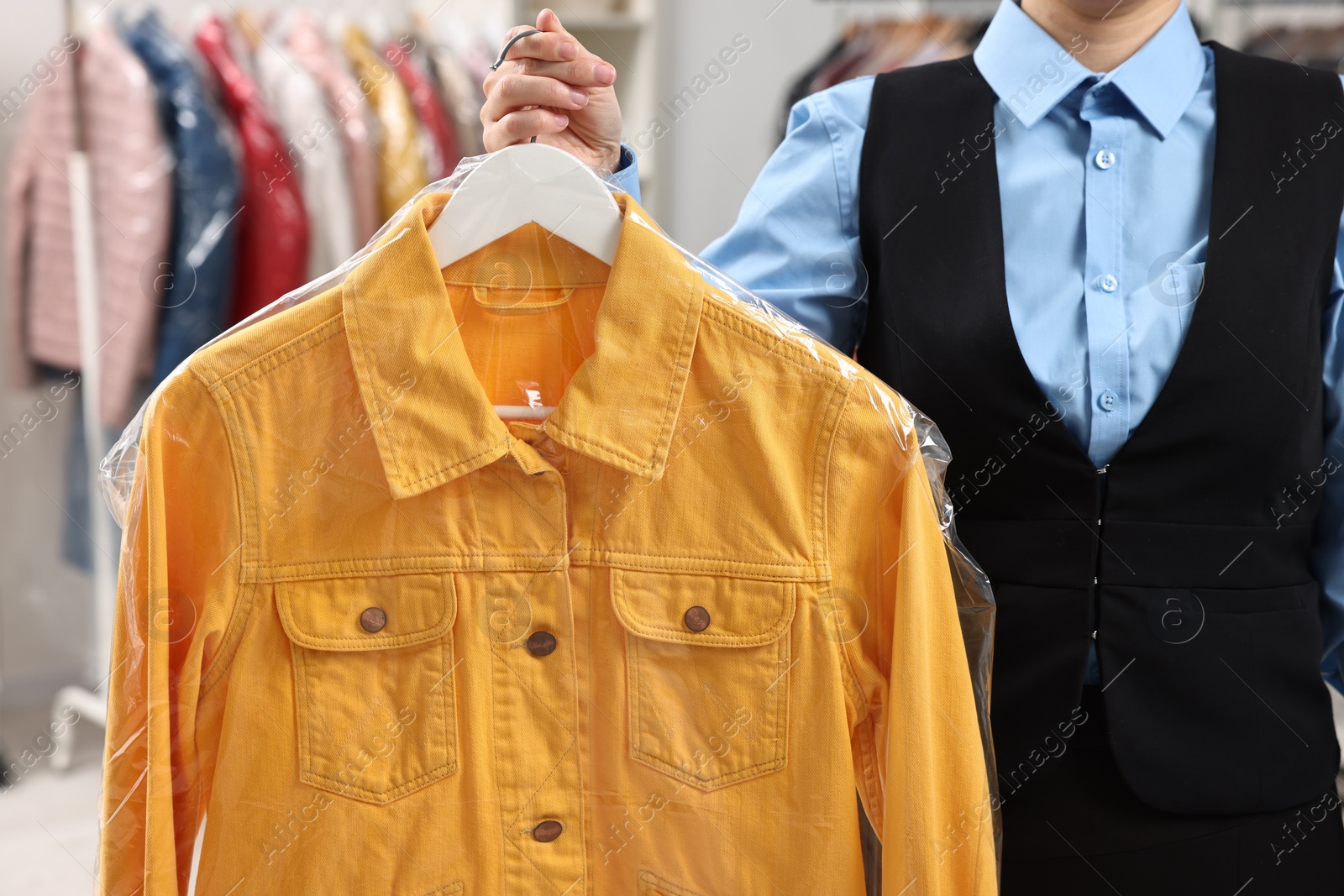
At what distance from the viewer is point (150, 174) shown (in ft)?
6.63

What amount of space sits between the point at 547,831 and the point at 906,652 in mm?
299

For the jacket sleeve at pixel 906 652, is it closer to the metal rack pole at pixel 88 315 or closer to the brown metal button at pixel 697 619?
the brown metal button at pixel 697 619

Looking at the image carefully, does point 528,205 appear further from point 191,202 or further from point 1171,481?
point 191,202

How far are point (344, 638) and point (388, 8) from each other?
2.44m

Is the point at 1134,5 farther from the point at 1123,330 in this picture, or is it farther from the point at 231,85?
the point at 231,85

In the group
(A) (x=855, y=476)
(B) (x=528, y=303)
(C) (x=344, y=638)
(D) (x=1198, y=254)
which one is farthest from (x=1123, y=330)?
(C) (x=344, y=638)

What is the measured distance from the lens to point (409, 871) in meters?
0.81

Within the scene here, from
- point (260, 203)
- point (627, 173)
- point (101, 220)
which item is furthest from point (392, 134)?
point (627, 173)

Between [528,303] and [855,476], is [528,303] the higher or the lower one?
the higher one

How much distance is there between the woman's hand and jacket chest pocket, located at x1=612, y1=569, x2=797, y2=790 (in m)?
0.36

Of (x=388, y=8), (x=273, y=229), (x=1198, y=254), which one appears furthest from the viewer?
(x=388, y=8)

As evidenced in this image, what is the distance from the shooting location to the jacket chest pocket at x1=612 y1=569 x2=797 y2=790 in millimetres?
816

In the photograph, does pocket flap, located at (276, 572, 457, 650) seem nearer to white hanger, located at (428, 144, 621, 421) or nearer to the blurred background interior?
white hanger, located at (428, 144, 621, 421)

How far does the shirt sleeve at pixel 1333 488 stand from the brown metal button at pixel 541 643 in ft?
2.27
